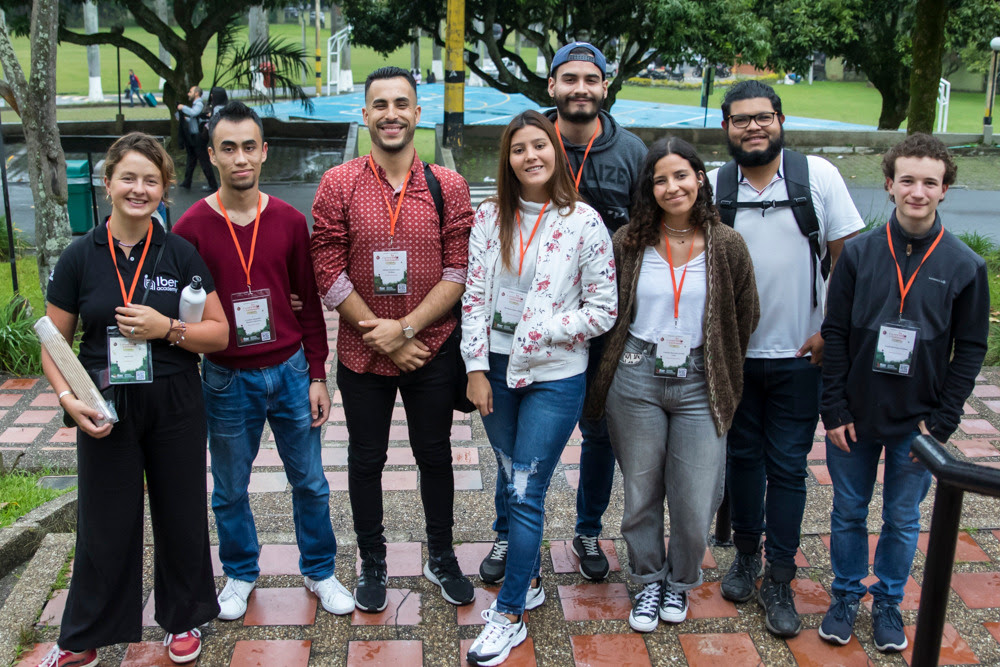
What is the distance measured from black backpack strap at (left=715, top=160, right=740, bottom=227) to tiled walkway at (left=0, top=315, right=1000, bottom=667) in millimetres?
1402

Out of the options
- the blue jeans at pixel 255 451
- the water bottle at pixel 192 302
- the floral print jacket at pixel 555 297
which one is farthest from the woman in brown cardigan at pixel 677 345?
the water bottle at pixel 192 302

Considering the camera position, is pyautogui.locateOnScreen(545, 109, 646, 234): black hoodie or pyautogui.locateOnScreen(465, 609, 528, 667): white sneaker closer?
pyautogui.locateOnScreen(465, 609, 528, 667): white sneaker

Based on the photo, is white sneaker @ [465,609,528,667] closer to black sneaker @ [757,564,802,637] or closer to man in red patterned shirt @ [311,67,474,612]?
man in red patterned shirt @ [311,67,474,612]

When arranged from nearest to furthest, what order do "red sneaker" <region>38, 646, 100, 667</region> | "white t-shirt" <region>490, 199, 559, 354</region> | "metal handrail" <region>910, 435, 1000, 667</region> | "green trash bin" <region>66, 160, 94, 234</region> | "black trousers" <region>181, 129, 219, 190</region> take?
1. "metal handrail" <region>910, 435, 1000, 667</region>
2. "red sneaker" <region>38, 646, 100, 667</region>
3. "white t-shirt" <region>490, 199, 559, 354</region>
4. "green trash bin" <region>66, 160, 94, 234</region>
5. "black trousers" <region>181, 129, 219, 190</region>

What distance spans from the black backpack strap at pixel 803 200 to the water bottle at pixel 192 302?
1.96m

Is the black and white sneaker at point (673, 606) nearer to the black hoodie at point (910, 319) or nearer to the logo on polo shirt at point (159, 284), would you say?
the black hoodie at point (910, 319)

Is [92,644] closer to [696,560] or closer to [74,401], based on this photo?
[74,401]

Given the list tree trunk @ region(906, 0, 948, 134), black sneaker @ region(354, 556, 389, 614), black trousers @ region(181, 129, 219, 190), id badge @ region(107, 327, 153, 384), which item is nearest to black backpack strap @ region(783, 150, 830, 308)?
black sneaker @ region(354, 556, 389, 614)

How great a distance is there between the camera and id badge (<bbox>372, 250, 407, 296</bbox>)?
302cm

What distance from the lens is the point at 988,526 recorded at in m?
3.83

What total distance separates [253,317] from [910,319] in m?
2.12

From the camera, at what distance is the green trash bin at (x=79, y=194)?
888cm

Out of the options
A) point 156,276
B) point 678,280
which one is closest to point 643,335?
point 678,280

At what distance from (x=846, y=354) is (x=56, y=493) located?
3430 mm
